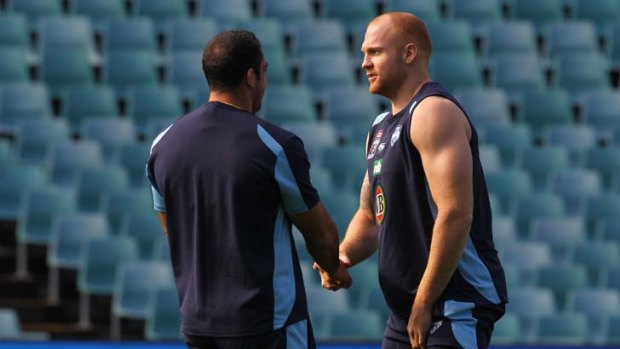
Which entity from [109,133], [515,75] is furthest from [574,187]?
[109,133]

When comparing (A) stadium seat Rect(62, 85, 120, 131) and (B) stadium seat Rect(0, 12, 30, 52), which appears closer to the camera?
(A) stadium seat Rect(62, 85, 120, 131)

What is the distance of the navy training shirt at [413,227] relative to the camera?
145 inches

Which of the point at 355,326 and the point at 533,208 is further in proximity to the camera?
the point at 533,208

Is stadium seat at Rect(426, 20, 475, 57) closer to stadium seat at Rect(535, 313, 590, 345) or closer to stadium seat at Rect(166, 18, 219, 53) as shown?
stadium seat at Rect(166, 18, 219, 53)

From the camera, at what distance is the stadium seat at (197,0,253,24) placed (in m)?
11.3

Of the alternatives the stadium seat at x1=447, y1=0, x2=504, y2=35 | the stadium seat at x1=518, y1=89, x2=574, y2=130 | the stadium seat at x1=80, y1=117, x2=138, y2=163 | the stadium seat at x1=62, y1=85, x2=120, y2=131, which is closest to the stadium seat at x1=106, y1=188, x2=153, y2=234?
the stadium seat at x1=80, y1=117, x2=138, y2=163

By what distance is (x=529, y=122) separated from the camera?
11.1 m

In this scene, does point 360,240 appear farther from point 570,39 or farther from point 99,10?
point 570,39

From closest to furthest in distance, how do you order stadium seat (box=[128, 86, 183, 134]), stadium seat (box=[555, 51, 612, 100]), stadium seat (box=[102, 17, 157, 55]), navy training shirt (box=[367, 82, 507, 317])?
1. navy training shirt (box=[367, 82, 507, 317])
2. stadium seat (box=[128, 86, 183, 134])
3. stadium seat (box=[102, 17, 157, 55])
4. stadium seat (box=[555, 51, 612, 100])

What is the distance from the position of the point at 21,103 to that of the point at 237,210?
21.8ft

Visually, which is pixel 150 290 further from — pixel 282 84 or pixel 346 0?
pixel 346 0

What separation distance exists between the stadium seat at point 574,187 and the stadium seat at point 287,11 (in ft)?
A: 8.86

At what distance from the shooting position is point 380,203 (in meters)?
3.81

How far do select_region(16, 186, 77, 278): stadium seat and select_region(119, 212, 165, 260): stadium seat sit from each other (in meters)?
0.44
